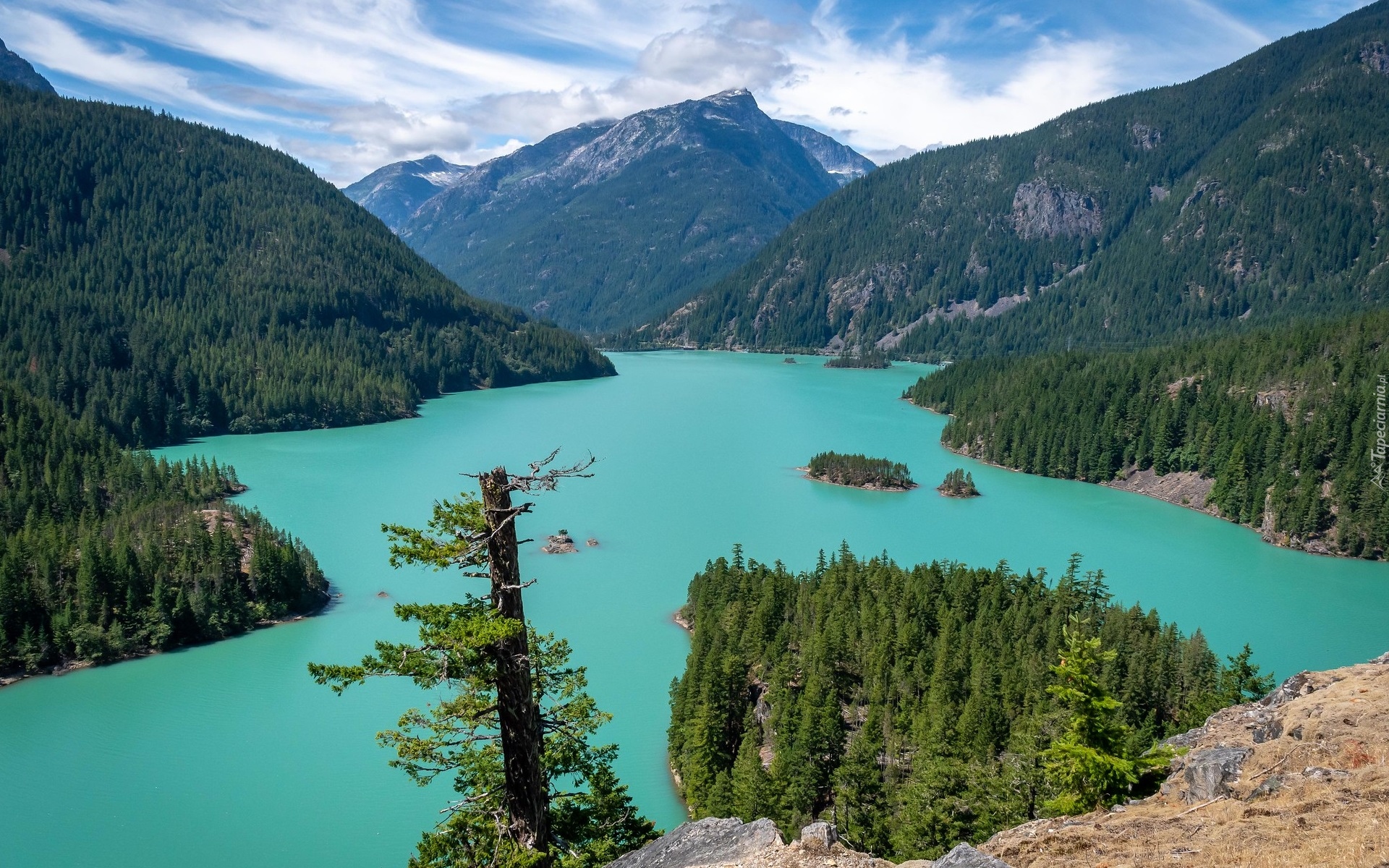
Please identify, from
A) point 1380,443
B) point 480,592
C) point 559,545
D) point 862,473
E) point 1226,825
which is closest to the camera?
point 1226,825

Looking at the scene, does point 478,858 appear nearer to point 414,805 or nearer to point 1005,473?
point 414,805

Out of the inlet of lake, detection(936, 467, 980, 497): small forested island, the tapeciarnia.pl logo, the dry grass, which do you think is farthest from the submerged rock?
the tapeciarnia.pl logo

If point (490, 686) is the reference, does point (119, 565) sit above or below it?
below

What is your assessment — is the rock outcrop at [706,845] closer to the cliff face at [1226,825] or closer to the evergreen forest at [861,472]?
the cliff face at [1226,825]

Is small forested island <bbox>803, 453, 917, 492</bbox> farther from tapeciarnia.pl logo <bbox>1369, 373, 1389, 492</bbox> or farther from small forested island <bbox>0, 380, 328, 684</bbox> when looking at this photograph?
small forested island <bbox>0, 380, 328, 684</bbox>

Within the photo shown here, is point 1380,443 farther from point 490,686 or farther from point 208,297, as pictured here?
point 208,297

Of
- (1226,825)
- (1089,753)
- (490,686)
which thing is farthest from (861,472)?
(490,686)

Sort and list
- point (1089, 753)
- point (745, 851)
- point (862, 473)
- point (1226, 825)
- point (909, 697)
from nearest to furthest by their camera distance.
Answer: point (745, 851)
point (1226, 825)
point (1089, 753)
point (909, 697)
point (862, 473)

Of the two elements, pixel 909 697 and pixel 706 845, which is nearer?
pixel 706 845
